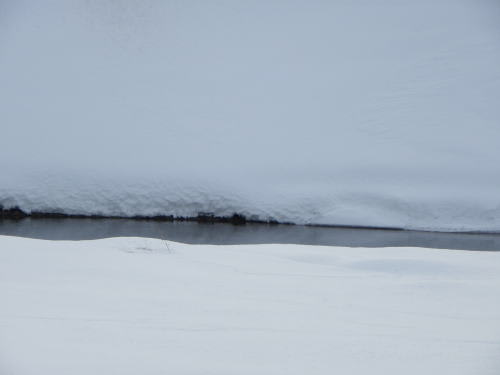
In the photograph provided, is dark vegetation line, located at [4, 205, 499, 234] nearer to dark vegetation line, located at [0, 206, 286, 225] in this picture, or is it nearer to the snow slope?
dark vegetation line, located at [0, 206, 286, 225]

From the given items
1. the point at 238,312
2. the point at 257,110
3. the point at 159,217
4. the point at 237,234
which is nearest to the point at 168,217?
the point at 159,217

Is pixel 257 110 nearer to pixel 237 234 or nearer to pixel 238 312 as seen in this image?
pixel 237 234

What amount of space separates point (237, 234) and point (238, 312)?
7107mm

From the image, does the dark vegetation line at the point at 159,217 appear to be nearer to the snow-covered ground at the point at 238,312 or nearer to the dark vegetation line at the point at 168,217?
the dark vegetation line at the point at 168,217

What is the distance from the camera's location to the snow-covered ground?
→ 2.33 m

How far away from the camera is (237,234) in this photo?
1003 cm

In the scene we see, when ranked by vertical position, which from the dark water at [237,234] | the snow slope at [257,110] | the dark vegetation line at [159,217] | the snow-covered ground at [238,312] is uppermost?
the snow slope at [257,110]

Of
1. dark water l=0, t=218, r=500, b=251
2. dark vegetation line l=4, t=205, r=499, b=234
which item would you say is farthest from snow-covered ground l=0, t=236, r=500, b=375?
dark vegetation line l=4, t=205, r=499, b=234

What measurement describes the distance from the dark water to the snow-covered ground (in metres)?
5.03

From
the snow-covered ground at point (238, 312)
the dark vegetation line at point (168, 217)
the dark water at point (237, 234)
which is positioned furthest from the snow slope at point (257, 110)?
the snow-covered ground at point (238, 312)

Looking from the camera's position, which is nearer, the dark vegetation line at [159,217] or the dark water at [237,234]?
the dark water at [237,234]

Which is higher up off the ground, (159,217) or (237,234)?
(159,217)

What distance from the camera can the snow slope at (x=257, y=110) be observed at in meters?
11.6

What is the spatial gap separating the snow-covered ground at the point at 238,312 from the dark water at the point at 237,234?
503cm
